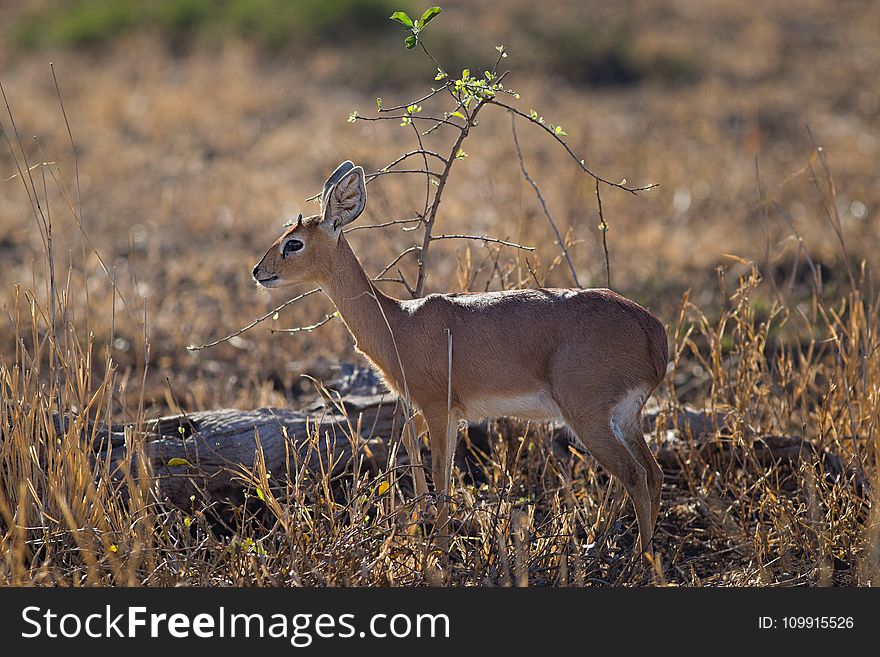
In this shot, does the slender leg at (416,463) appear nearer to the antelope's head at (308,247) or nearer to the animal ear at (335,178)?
the antelope's head at (308,247)

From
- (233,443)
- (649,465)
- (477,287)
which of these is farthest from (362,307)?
(477,287)

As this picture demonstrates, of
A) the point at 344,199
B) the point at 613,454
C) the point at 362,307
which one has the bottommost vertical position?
the point at 613,454

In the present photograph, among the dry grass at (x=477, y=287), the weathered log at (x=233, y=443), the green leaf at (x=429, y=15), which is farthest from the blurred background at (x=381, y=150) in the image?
the green leaf at (x=429, y=15)

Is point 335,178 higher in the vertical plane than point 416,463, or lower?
higher

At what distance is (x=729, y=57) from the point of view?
1727 cm

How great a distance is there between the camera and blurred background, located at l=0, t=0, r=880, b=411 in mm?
7258

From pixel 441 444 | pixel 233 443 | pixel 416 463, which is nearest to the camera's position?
pixel 416 463

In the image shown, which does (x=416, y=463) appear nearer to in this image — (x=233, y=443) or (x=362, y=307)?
(x=362, y=307)

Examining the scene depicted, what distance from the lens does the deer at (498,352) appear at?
414 centimetres

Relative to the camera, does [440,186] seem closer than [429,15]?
No

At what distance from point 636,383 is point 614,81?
41.6ft

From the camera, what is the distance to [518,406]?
424 centimetres

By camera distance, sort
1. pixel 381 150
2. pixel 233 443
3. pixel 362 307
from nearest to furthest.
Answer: pixel 362 307 < pixel 233 443 < pixel 381 150

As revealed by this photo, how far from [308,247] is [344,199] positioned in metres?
0.26
